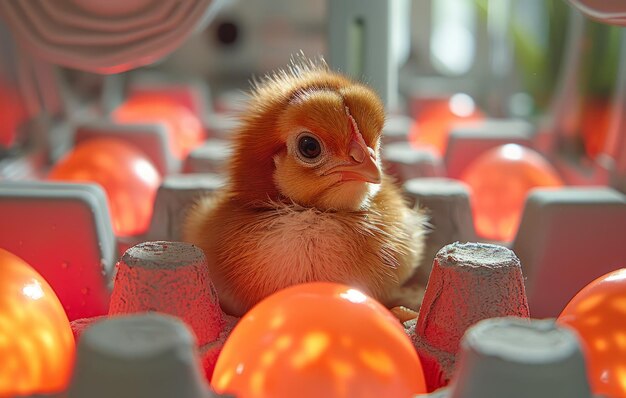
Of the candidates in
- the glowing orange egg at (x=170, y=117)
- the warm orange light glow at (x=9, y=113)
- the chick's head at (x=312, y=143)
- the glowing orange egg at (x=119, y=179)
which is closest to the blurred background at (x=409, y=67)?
the warm orange light glow at (x=9, y=113)

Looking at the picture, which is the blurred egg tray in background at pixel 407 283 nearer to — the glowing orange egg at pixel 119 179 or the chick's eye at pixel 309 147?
the glowing orange egg at pixel 119 179

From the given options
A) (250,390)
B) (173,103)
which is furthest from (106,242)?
(173,103)

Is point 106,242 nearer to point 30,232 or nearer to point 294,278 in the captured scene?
point 30,232

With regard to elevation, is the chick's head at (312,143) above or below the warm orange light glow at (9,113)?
above

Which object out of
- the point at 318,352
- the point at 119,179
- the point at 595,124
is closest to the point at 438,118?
the point at 595,124

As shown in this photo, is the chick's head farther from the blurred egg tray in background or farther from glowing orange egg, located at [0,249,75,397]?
glowing orange egg, located at [0,249,75,397]

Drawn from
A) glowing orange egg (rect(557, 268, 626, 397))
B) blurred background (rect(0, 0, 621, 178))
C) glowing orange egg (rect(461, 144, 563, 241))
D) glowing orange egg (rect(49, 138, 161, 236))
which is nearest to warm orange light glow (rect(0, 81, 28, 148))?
blurred background (rect(0, 0, 621, 178))
